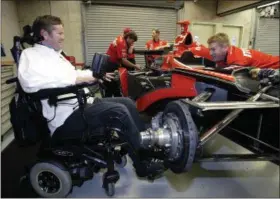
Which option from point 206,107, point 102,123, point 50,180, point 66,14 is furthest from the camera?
point 66,14

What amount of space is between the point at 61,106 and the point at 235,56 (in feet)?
5.83

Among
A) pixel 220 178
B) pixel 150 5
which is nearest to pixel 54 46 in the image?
pixel 220 178

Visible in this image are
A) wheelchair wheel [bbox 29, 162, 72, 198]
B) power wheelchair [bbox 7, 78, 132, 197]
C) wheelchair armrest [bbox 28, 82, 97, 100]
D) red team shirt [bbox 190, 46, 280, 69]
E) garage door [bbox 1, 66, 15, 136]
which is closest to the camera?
wheelchair armrest [bbox 28, 82, 97, 100]

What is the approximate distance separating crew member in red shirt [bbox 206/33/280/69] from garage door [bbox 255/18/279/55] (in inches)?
246

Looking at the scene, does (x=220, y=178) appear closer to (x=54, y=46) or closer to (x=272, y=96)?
(x=272, y=96)

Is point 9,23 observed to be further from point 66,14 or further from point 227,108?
point 227,108

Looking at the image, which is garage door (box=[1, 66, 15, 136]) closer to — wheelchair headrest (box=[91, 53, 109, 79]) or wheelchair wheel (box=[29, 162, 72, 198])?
wheelchair wheel (box=[29, 162, 72, 198])

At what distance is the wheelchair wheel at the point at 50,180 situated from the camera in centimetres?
154

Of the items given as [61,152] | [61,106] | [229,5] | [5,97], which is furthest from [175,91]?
[229,5]

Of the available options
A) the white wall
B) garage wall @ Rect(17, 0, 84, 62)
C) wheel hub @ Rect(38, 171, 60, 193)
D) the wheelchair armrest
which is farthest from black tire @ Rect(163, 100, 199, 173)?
garage wall @ Rect(17, 0, 84, 62)

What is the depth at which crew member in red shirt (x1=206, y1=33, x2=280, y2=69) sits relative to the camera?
209 cm

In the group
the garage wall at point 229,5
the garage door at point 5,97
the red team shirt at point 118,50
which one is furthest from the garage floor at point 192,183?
the garage wall at point 229,5

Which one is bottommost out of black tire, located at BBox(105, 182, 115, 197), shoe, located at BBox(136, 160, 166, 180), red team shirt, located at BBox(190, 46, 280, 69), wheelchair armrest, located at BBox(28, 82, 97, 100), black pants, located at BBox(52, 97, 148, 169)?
black tire, located at BBox(105, 182, 115, 197)

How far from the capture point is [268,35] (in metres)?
7.61
